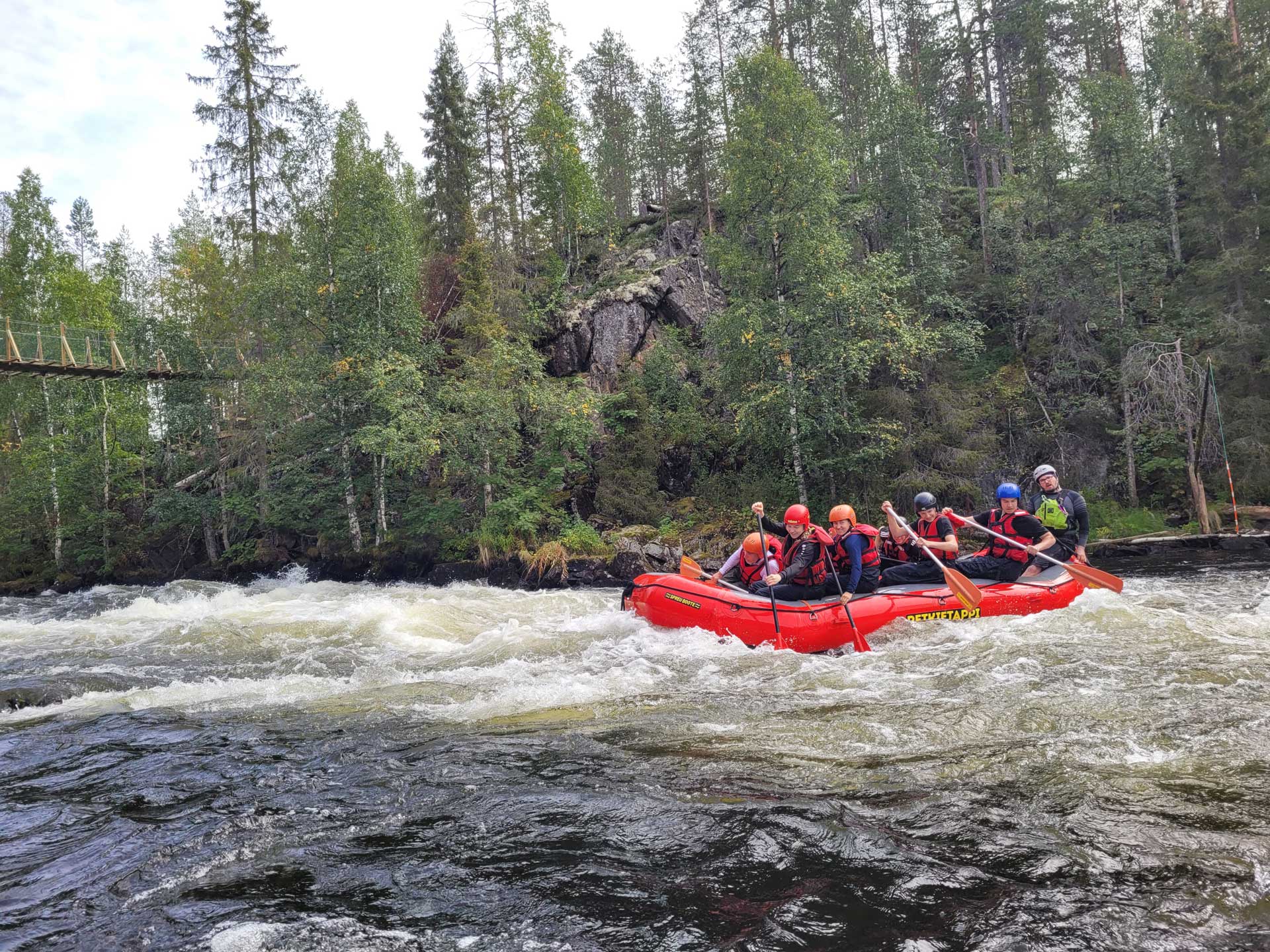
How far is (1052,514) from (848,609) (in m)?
3.77

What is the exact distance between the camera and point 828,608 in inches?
336

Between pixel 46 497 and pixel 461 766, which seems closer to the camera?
pixel 461 766

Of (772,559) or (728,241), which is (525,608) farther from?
(728,241)

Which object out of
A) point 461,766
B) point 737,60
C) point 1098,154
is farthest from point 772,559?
point 1098,154

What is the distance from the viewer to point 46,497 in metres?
24.0

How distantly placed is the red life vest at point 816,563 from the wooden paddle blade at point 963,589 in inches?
53.5

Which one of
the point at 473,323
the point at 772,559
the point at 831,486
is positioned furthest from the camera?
the point at 473,323

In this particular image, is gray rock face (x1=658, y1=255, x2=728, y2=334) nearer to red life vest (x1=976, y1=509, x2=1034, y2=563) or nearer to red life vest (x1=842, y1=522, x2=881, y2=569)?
red life vest (x1=976, y1=509, x2=1034, y2=563)

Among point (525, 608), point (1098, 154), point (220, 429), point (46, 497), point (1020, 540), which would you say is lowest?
point (525, 608)

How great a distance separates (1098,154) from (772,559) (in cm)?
1995

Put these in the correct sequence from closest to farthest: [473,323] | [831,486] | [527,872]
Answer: [527,872] < [831,486] < [473,323]

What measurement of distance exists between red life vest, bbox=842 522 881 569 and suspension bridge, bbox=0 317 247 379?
19288 mm

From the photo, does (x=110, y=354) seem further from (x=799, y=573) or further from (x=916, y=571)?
(x=916, y=571)

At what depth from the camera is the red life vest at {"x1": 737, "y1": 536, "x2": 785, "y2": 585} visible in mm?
10023
